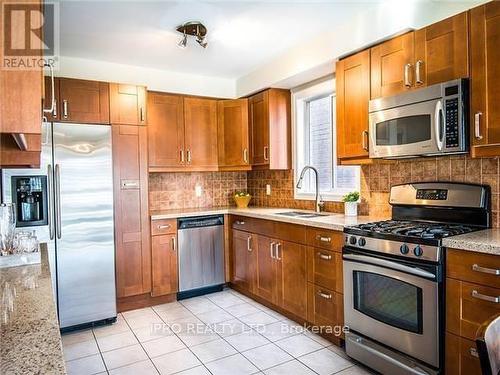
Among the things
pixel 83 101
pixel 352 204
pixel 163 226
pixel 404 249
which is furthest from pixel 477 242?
pixel 83 101

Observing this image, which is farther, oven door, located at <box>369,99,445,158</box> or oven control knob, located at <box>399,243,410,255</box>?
oven door, located at <box>369,99,445,158</box>

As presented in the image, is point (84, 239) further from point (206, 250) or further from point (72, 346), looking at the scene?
point (206, 250)

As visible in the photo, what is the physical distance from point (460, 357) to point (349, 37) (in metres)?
2.29

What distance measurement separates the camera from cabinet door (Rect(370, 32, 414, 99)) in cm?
230

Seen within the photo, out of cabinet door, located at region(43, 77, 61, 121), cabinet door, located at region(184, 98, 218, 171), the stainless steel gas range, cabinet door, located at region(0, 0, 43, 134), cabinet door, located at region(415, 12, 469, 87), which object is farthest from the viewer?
cabinet door, located at region(184, 98, 218, 171)

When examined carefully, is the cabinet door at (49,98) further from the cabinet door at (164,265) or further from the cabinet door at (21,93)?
the cabinet door at (21,93)

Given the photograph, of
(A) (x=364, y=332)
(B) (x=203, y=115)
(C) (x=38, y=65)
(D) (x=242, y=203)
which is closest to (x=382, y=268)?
(A) (x=364, y=332)

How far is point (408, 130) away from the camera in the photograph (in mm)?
2303

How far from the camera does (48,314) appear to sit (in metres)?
1.09

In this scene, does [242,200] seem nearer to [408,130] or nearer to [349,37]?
[349,37]

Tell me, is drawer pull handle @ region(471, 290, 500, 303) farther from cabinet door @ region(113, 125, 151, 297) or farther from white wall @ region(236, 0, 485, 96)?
cabinet door @ region(113, 125, 151, 297)

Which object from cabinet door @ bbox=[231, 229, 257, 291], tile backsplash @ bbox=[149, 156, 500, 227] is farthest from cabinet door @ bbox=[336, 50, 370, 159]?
cabinet door @ bbox=[231, 229, 257, 291]

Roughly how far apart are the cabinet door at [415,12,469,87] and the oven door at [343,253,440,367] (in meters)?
1.19

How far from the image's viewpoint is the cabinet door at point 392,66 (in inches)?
90.7
